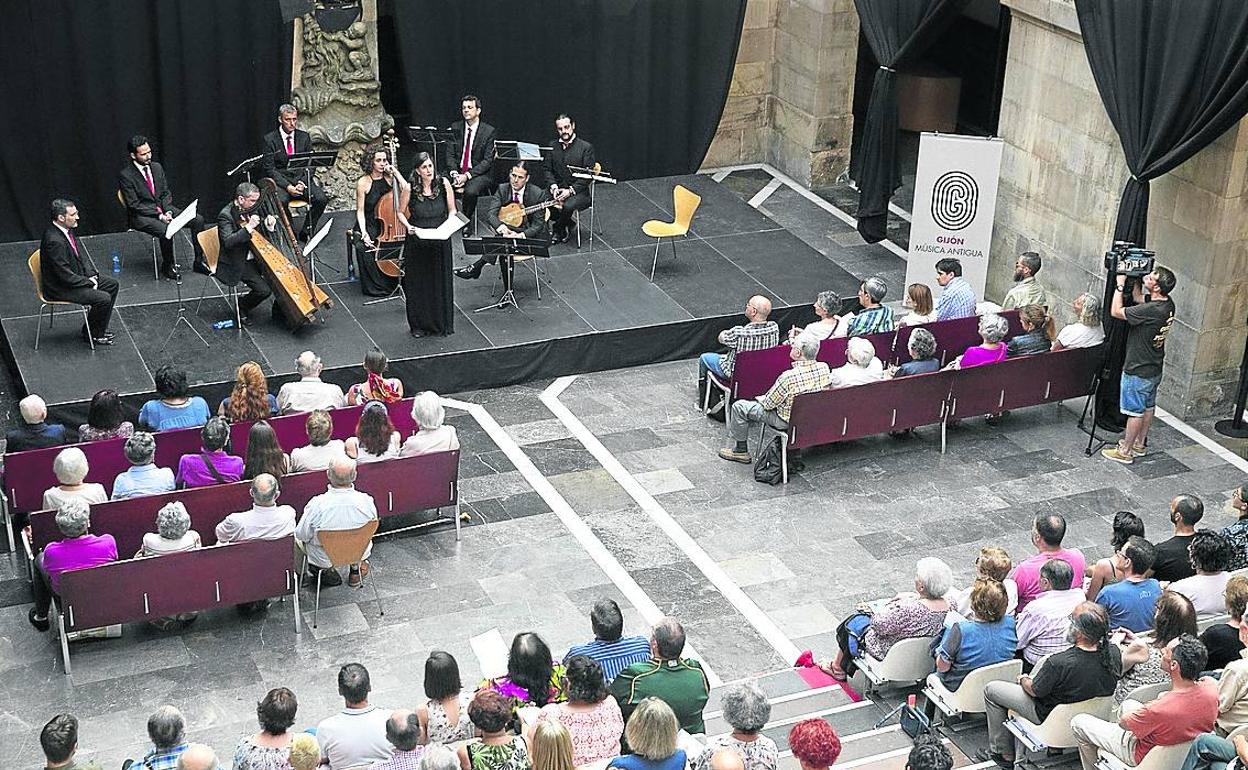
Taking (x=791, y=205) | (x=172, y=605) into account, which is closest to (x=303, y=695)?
(x=172, y=605)

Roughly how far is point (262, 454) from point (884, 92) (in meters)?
7.78

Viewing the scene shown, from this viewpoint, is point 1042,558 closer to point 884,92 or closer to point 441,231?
point 441,231

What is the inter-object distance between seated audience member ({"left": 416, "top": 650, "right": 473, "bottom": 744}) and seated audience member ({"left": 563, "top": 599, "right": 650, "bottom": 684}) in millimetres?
652

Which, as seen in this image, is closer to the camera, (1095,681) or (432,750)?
(432,750)

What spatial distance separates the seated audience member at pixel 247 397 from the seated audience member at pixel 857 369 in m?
3.89

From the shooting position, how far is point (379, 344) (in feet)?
41.0

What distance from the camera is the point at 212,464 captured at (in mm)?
9430

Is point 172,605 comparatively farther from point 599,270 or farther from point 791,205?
point 791,205

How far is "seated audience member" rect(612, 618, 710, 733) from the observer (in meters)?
7.00

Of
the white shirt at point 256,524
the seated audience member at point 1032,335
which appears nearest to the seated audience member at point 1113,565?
the seated audience member at point 1032,335

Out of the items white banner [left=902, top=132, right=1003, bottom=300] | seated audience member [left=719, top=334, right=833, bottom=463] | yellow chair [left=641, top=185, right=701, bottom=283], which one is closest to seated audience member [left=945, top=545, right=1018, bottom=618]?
seated audience member [left=719, top=334, right=833, bottom=463]

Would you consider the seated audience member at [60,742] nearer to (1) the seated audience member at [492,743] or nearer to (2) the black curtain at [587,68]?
(1) the seated audience member at [492,743]

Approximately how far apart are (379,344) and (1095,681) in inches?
273

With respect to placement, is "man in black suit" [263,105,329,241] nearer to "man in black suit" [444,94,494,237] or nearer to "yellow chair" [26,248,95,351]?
"man in black suit" [444,94,494,237]
